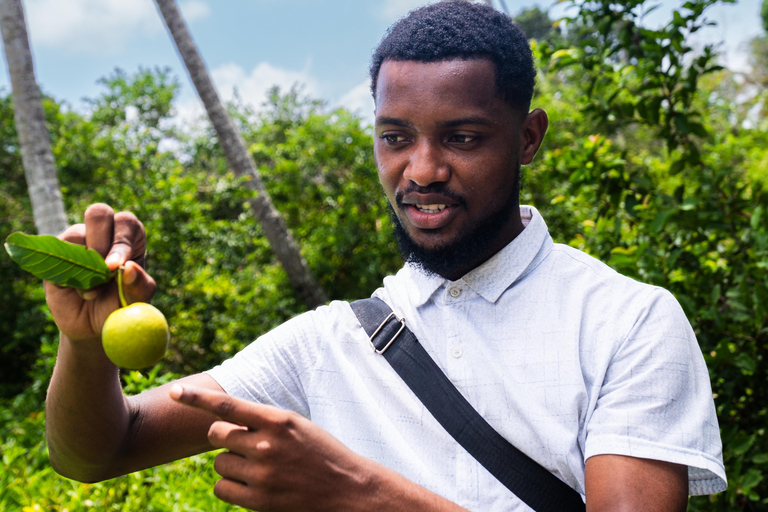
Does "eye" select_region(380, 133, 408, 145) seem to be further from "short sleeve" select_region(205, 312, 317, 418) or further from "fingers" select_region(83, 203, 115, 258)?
"fingers" select_region(83, 203, 115, 258)

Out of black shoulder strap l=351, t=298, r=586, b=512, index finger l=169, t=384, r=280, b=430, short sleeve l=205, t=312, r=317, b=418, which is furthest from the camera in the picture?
short sleeve l=205, t=312, r=317, b=418

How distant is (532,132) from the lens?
1763 mm

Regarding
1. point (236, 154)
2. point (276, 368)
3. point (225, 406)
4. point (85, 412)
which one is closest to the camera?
point (225, 406)

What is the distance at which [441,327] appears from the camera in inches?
63.9

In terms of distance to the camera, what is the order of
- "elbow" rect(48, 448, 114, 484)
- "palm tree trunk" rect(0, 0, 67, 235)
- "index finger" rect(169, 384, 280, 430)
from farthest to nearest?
1. "palm tree trunk" rect(0, 0, 67, 235)
2. "elbow" rect(48, 448, 114, 484)
3. "index finger" rect(169, 384, 280, 430)

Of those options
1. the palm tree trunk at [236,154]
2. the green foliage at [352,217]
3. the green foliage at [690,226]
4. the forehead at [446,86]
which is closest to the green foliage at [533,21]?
the green foliage at [352,217]

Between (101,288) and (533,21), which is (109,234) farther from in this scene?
(533,21)

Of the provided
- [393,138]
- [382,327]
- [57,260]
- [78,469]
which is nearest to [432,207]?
[393,138]

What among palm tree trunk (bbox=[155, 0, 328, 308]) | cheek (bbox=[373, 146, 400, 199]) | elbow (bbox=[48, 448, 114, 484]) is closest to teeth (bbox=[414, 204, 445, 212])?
cheek (bbox=[373, 146, 400, 199])

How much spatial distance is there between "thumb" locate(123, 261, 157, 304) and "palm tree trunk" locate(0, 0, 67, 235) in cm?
485

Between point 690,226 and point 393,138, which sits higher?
point 393,138

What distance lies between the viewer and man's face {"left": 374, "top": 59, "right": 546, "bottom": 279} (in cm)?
153

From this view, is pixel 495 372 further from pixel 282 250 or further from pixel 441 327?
pixel 282 250

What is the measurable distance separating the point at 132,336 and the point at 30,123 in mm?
5363
